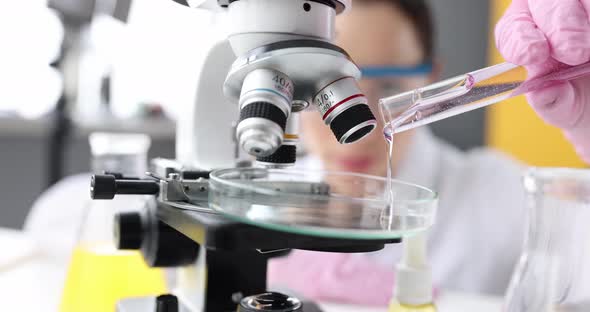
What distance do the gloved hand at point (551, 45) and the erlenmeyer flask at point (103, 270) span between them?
Result: 0.45 metres

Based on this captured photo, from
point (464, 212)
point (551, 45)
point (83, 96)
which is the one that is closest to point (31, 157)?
point (83, 96)

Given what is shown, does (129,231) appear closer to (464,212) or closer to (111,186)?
(111,186)

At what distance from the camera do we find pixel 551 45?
51cm

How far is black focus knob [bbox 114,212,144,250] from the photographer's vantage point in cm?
55

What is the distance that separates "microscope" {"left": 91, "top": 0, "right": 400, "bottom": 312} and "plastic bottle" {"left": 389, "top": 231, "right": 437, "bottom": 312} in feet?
0.32

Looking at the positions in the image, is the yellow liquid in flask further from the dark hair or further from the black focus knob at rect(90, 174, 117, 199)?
the dark hair

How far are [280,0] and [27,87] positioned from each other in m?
2.14

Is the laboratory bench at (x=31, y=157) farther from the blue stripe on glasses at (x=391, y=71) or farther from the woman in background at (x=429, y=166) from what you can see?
the blue stripe on glasses at (x=391, y=71)

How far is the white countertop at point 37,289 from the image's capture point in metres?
0.73

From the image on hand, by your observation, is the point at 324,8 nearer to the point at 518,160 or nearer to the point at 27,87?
Answer: the point at 518,160

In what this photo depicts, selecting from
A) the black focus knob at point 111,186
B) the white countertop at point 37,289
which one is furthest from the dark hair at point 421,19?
the black focus knob at point 111,186

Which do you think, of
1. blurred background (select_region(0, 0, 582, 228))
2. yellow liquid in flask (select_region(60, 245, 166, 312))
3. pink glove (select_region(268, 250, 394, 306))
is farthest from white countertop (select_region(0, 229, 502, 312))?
blurred background (select_region(0, 0, 582, 228))

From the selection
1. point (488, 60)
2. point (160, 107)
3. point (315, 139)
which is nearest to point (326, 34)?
point (315, 139)

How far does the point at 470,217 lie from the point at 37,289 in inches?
46.3
